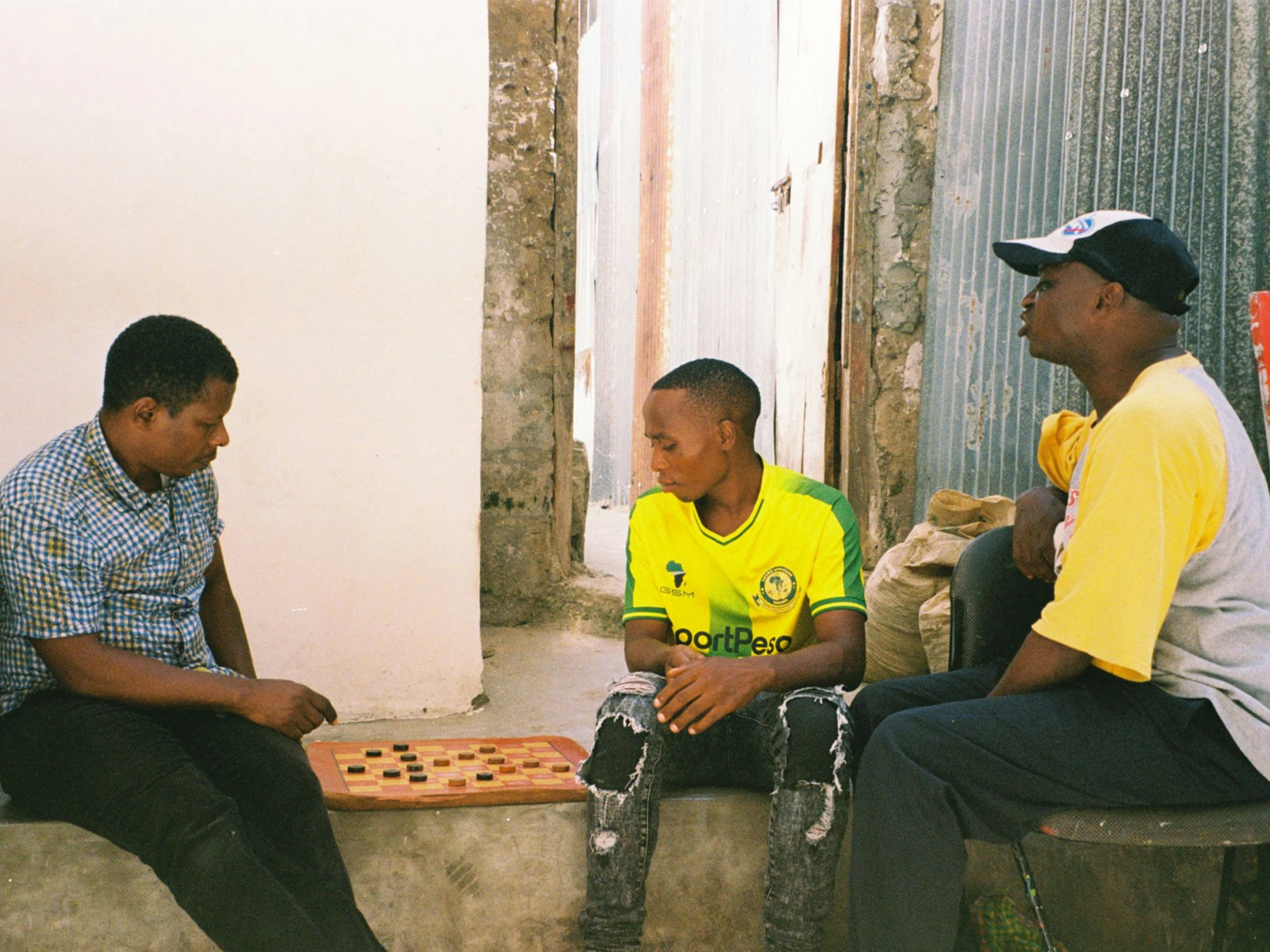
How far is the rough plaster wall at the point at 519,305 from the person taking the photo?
18.7 feet

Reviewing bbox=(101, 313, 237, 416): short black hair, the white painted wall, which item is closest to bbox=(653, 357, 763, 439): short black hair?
bbox=(101, 313, 237, 416): short black hair

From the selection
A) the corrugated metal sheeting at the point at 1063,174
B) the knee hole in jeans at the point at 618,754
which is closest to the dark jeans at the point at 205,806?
the knee hole in jeans at the point at 618,754

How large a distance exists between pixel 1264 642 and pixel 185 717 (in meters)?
2.00

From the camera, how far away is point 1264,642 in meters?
2.11

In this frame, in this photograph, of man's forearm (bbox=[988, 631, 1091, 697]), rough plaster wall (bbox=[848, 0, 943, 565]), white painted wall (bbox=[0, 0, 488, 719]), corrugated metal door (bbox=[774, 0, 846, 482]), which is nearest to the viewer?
man's forearm (bbox=[988, 631, 1091, 697])

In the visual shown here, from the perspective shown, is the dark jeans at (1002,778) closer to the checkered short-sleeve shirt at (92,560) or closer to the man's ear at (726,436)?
the man's ear at (726,436)

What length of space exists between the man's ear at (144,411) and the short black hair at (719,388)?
1014 millimetres

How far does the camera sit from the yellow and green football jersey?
2.66 metres

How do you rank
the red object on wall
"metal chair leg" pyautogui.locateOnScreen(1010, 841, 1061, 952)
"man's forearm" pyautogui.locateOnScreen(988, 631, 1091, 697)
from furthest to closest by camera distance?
the red object on wall, "metal chair leg" pyautogui.locateOnScreen(1010, 841, 1061, 952), "man's forearm" pyautogui.locateOnScreen(988, 631, 1091, 697)

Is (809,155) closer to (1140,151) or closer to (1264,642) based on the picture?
(1140,151)

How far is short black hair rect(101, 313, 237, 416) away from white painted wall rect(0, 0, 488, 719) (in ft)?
4.24

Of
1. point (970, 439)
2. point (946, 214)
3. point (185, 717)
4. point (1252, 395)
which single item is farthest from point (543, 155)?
point (185, 717)

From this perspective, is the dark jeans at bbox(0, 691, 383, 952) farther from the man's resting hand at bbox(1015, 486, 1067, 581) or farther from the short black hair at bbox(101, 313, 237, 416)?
the man's resting hand at bbox(1015, 486, 1067, 581)

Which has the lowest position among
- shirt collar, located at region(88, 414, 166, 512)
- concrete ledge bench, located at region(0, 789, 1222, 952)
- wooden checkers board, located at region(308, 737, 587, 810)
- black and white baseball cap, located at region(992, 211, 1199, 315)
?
concrete ledge bench, located at region(0, 789, 1222, 952)
